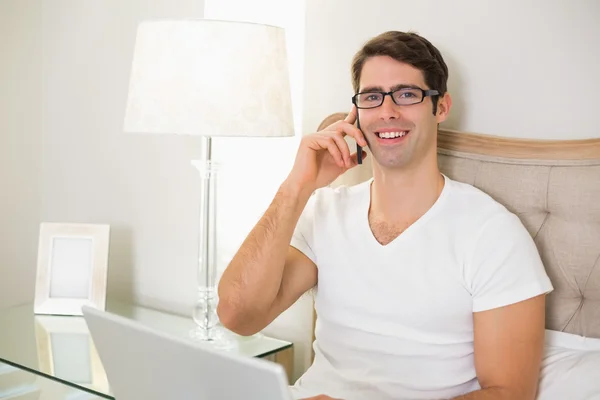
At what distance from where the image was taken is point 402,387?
5.15 feet

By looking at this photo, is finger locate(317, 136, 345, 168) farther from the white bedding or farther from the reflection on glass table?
the reflection on glass table

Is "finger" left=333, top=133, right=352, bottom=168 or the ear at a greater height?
the ear

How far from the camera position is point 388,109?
5.29 ft

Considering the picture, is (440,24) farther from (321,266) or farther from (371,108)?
(321,266)

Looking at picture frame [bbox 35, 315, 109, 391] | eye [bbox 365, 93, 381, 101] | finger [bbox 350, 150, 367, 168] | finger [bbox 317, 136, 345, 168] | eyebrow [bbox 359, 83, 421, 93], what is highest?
eyebrow [bbox 359, 83, 421, 93]

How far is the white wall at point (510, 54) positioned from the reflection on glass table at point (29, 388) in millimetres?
1401

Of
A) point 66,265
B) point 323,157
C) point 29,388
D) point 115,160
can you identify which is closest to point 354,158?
point 323,157

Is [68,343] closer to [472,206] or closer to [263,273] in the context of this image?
[263,273]

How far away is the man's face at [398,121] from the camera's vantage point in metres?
1.61

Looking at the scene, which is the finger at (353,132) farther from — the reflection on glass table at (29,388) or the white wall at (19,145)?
the white wall at (19,145)

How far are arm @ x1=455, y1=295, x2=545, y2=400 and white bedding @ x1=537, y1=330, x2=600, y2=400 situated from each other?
0.16 feet

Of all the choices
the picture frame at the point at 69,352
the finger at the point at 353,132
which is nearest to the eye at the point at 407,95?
the finger at the point at 353,132

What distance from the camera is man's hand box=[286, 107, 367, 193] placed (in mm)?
1697

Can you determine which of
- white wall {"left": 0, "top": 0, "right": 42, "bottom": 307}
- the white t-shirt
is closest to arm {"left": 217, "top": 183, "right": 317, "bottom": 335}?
the white t-shirt
